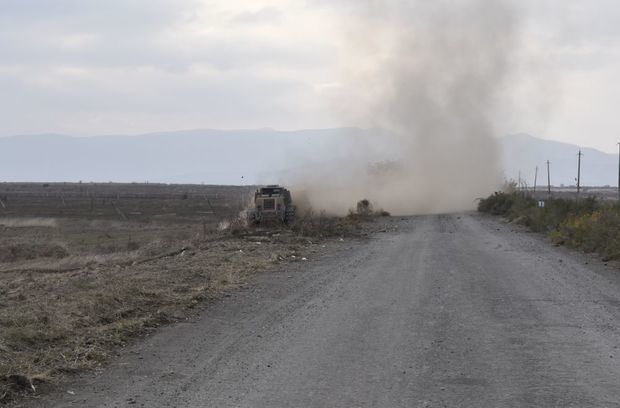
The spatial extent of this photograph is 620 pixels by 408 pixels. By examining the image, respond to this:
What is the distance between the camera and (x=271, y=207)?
32562 millimetres

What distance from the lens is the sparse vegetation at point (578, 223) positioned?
2069 centimetres

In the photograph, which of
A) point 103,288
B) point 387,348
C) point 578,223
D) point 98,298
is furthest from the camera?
point 578,223

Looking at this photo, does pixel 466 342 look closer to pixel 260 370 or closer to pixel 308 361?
pixel 308 361

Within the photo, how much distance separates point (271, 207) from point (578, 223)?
46.3ft

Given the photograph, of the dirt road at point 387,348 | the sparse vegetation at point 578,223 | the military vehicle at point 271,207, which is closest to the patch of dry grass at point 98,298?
the dirt road at point 387,348

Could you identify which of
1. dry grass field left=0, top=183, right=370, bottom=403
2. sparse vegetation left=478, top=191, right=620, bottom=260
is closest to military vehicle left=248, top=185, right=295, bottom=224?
dry grass field left=0, top=183, right=370, bottom=403

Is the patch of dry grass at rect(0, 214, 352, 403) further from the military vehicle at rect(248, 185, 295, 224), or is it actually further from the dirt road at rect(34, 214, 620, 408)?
the military vehicle at rect(248, 185, 295, 224)

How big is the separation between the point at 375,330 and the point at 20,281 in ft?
36.7

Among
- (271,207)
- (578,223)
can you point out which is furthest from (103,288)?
(271,207)

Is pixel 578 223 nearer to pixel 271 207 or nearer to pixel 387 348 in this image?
pixel 271 207

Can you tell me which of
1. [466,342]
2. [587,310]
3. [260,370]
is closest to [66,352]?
[260,370]

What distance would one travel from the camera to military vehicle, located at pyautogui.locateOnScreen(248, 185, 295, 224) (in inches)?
1261

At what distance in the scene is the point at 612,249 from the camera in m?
19.2

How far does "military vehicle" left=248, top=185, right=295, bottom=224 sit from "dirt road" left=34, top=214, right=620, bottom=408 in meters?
16.6
